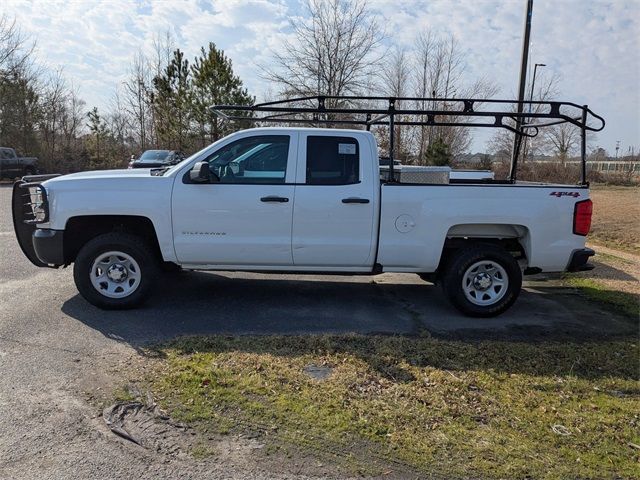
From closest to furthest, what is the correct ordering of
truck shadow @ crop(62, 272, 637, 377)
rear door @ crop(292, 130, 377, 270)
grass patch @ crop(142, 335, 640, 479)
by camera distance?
grass patch @ crop(142, 335, 640, 479) < truck shadow @ crop(62, 272, 637, 377) < rear door @ crop(292, 130, 377, 270)

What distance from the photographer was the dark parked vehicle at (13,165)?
25703 mm

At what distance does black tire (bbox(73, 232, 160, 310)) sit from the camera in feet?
17.7

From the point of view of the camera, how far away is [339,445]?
10.1ft

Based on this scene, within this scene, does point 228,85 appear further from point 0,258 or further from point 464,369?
point 464,369

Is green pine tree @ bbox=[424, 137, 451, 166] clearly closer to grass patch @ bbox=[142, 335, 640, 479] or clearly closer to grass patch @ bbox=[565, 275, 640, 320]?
grass patch @ bbox=[565, 275, 640, 320]

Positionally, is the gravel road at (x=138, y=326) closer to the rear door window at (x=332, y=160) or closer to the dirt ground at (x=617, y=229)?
the rear door window at (x=332, y=160)

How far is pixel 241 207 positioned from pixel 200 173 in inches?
22.3

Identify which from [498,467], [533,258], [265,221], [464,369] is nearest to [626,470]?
[498,467]

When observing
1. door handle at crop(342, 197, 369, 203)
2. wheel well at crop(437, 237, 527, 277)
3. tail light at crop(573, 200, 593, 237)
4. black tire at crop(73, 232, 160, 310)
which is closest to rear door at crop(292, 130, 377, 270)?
door handle at crop(342, 197, 369, 203)

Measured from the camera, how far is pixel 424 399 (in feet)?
12.0

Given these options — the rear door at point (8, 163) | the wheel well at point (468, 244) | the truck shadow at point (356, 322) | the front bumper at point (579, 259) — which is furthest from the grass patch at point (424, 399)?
the rear door at point (8, 163)

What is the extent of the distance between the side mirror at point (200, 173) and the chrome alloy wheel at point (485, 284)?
3105 mm

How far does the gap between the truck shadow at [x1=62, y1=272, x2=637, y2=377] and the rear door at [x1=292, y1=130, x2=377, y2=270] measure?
27.7 inches

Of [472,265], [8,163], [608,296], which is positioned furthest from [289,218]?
[8,163]
